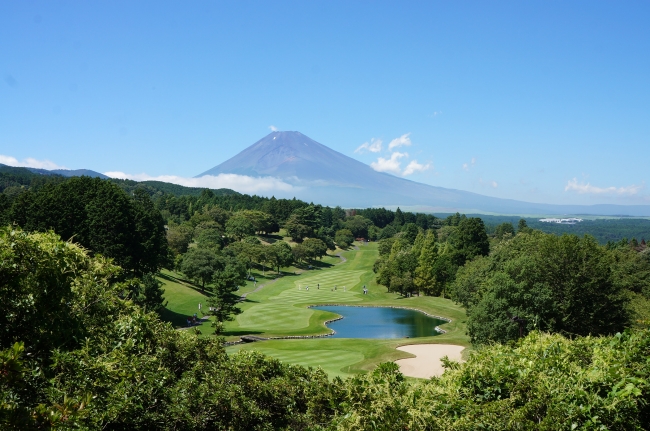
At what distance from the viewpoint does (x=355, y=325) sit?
52.8 metres

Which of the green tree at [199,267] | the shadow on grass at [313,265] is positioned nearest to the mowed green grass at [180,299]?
the green tree at [199,267]

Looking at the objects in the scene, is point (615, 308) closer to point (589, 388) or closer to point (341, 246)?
point (589, 388)

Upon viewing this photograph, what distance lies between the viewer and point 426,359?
109 feet

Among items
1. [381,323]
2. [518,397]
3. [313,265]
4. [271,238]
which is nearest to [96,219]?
[381,323]

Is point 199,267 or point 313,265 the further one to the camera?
point 313,265

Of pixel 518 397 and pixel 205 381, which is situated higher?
pixel 518 397

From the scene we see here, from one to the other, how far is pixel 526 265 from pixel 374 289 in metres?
44.2

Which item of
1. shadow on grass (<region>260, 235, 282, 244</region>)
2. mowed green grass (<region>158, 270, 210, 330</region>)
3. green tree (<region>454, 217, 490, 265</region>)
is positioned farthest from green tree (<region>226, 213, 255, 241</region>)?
green tree (<region>454, 217, 490, 265</region>)

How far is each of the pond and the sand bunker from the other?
9820 mm

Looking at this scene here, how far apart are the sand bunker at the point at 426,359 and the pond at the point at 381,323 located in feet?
32.2

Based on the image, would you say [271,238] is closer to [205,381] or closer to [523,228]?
[523,228]

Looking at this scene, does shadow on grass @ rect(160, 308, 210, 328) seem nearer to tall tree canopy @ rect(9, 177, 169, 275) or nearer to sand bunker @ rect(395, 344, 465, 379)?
tall tree canopy @ rect(9, 177, 169, 275)

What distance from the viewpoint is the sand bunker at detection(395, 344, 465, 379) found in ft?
97.5

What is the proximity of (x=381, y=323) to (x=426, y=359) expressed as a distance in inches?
799
